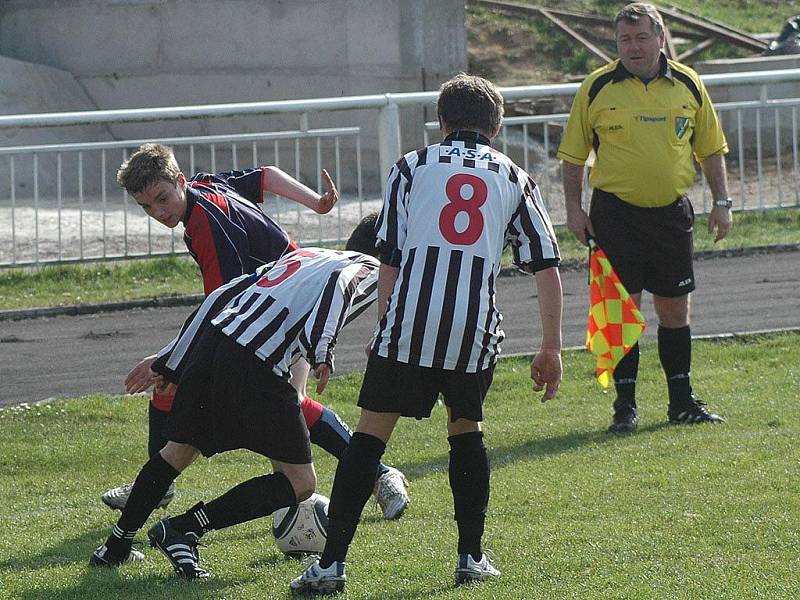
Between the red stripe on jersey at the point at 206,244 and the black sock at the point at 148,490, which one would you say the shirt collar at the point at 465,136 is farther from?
the black sock at the point at 148,490

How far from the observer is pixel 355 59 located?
1811cm

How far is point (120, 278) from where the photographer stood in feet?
38.5

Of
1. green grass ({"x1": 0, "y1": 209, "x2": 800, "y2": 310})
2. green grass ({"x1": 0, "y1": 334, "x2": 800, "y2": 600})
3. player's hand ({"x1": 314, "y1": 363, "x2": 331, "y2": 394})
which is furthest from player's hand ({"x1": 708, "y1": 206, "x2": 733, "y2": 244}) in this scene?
green grass ({"x1": 0, "y1": 209, "x2": 800, "y2": 310})

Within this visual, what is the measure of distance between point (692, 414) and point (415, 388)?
3137mm

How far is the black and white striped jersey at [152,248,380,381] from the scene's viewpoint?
15.5 ft

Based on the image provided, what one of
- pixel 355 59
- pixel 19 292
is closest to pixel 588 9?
pixel 355 59

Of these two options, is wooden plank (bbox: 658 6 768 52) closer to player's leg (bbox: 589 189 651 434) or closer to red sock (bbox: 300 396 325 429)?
player's leg (bbox: 589 189 651 434)

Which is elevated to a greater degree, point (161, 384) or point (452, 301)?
point (452, 301)

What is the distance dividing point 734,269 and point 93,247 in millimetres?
5548

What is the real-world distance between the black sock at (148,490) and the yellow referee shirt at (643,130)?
3.13m

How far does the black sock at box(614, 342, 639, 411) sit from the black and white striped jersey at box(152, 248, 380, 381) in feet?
8.55

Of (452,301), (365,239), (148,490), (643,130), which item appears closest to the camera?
(452,301)

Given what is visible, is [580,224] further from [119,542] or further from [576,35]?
[576,35]

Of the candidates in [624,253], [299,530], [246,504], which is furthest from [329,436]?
[624,253]
